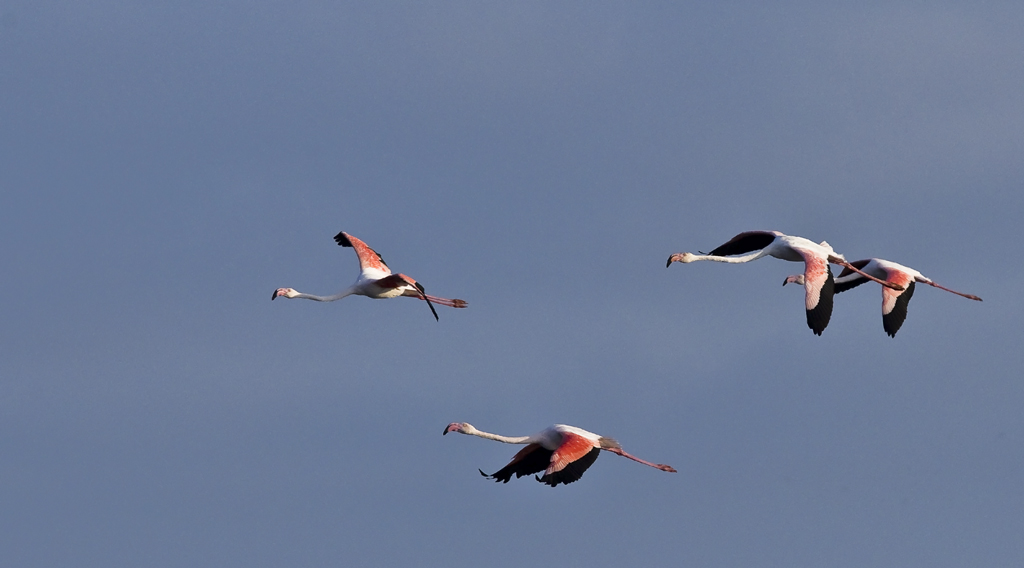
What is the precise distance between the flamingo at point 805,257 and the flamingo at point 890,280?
34 cm

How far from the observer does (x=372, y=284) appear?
146 ft

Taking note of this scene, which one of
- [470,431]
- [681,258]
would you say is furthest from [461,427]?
[681,258]

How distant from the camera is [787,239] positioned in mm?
45406

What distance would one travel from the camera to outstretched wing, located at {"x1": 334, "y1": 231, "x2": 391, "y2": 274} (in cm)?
4578

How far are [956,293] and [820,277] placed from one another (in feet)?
20.8

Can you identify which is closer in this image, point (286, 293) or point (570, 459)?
point (570, 459)

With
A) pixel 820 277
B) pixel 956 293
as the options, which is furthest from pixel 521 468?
pixel 956 293

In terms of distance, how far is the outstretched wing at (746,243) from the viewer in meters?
47.5

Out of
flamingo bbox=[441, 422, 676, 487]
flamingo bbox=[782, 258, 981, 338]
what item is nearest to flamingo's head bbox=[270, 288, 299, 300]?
flamingo bbox=[441, 422, 676, 487]

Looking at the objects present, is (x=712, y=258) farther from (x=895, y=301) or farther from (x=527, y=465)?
(x=527, y=465)

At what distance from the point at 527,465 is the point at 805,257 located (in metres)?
7.60

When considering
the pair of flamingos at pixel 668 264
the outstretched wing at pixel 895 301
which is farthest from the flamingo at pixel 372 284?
the outstretched wing at pixel 895 301

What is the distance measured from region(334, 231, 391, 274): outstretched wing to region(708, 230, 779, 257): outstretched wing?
813 cm

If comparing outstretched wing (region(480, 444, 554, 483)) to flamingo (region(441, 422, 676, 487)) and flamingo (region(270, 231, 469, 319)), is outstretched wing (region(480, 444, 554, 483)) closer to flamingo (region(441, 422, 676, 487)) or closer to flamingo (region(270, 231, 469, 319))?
flamingo (region(441, 422, 676, 487))
